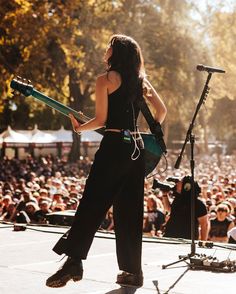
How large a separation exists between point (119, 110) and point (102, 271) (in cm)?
131

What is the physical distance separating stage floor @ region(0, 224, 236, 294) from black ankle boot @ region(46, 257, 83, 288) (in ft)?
0.31

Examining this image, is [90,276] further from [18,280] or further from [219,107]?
[219,107]

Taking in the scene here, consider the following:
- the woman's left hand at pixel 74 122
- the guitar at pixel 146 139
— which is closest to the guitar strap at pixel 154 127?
the guitar at pixel 146 139

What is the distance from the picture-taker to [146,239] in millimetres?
6855

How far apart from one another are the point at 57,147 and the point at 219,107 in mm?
14501

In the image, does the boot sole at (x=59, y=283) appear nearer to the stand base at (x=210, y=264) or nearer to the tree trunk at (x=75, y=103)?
the stand base at (x=210, y=264)

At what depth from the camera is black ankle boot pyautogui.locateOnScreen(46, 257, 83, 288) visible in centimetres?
421

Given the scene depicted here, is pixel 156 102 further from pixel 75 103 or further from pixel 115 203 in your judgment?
pixel 75 103

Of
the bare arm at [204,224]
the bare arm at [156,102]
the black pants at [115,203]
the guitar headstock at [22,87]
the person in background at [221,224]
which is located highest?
the guitar headstock at [22,87]

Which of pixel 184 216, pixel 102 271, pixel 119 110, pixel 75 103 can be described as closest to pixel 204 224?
pixel 184 216

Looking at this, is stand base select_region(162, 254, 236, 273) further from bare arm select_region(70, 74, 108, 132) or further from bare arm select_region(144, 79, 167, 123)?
bare arm select_region(70, 74, 108, 132)

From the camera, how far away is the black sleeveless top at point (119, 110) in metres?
4.38

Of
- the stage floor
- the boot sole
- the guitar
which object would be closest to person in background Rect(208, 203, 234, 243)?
the stage floor

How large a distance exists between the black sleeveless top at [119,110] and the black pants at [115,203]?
0.07 meters
